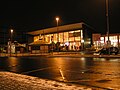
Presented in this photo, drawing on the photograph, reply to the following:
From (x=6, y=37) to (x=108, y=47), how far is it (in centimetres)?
6903

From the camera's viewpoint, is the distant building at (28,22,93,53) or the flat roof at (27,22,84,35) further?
the flat roof at (27,22,84,35)

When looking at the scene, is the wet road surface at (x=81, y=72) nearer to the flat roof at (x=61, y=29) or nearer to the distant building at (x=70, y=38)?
the distant building at (x=70, y=38)

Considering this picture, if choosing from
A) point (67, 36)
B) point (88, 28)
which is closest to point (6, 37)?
point (67, 36)

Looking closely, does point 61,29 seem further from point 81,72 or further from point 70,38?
point 81,72

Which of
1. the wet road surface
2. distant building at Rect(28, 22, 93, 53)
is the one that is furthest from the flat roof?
the wet road surface

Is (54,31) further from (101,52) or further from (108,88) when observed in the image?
(108,88)

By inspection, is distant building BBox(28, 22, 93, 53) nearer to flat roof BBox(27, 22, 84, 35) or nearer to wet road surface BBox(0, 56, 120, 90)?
flat roof BBox(27, 22, 84, 35)

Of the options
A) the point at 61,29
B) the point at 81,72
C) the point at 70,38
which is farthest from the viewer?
the point at 61,29

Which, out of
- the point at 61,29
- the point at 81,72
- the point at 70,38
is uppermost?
the point at 61,29

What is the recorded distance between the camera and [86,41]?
2813 inches

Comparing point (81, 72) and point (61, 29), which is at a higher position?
point (61, 29)

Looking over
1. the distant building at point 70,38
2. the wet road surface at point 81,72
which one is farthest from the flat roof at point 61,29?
the wet road surface at point 81,72

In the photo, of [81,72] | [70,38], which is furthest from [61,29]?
[81,72]

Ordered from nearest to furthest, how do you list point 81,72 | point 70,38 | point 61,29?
point 81,72
point 70,38
point 61,29
